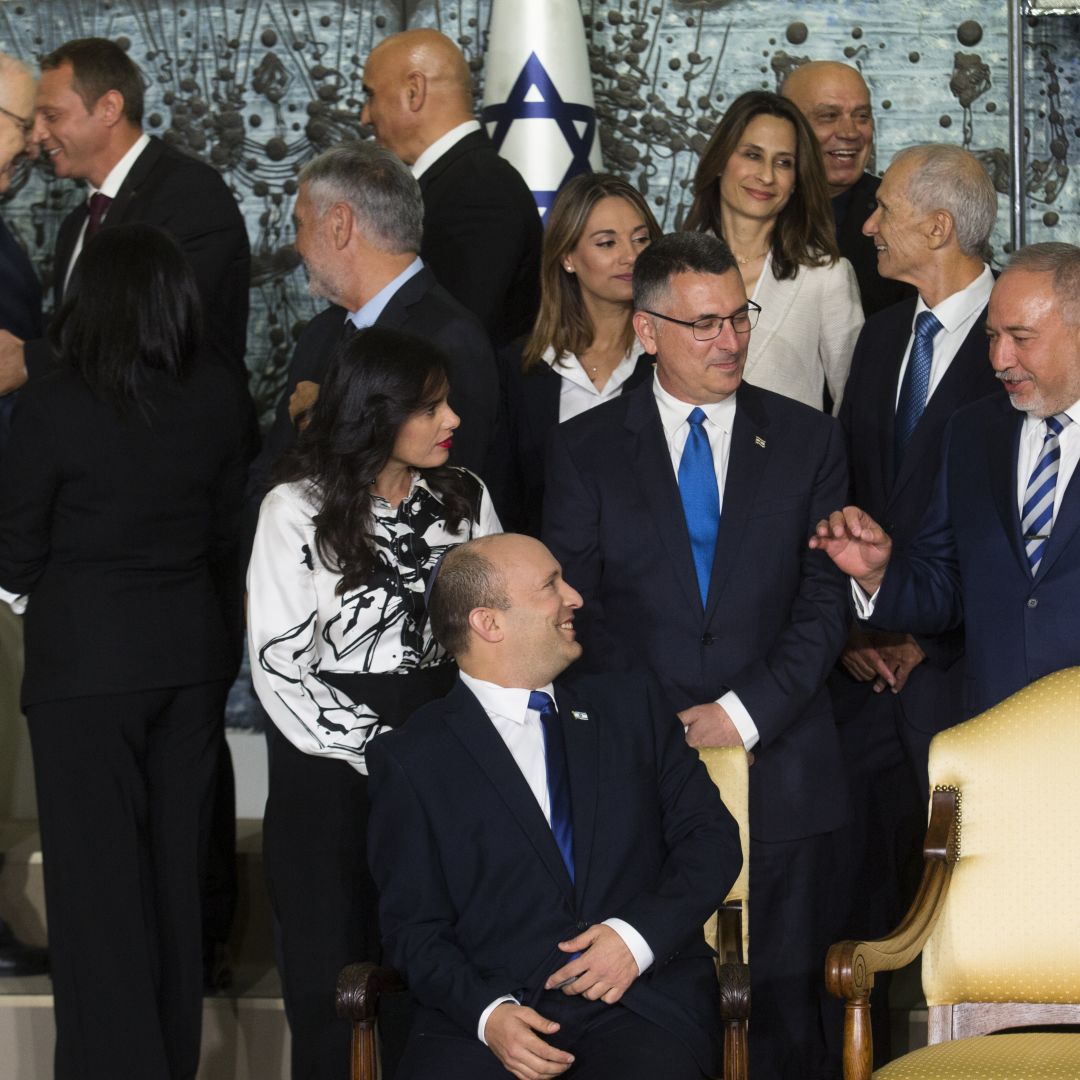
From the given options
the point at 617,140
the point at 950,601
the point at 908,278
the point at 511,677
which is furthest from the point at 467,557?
the point at 617,140

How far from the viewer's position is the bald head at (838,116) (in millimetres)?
4785

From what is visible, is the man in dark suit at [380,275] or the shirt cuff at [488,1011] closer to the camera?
the shirt cuff at [488,1011]

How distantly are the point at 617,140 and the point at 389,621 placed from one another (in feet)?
10.0

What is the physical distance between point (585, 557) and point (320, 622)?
1.80 ft

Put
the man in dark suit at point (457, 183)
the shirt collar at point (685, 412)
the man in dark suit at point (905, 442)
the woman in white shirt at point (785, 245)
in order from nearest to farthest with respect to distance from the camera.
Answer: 1. the shirt collar at point (685, 412)
2. the man in dark suit at point (905, 442)
3. the woman in white shirt at point (785, 245)
4. the man in dark suit at point (457, 183)

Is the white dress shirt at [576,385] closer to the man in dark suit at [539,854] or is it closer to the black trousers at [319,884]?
the black trousers at [319,884]

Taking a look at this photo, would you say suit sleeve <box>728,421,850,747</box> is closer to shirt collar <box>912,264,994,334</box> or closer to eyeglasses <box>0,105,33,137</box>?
shirt collar <box>912,264,994,334</box>

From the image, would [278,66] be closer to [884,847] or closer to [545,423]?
[545,423]

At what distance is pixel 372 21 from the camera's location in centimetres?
600

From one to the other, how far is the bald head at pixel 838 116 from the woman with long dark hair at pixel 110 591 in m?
1.95

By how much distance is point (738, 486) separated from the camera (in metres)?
3.46

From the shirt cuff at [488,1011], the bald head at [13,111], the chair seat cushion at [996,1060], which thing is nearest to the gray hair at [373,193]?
the bald head at [13,111]

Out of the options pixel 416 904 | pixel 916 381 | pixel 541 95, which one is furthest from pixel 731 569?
pixel 541 95

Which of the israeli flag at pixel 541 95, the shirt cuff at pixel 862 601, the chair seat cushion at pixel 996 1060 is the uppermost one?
the israeli flag at pixel 541 95
